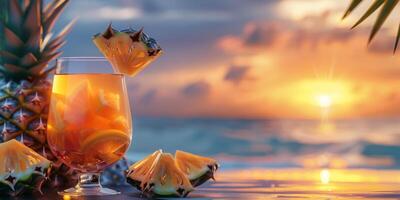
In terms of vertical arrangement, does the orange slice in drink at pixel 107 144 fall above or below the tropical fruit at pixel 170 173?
above

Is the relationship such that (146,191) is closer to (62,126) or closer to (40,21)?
(62,126)

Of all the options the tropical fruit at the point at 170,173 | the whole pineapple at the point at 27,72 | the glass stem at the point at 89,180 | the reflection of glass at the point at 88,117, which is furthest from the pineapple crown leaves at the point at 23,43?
the tropical fruit at the point at 170,173

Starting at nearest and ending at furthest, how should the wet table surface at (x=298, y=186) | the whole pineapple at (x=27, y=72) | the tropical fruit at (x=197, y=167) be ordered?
1. the wet table surface at (x=298, y=186)
2. the tropical fruit at (x=197, y=167)
3. the whole pineapple at (x=27, y=72)

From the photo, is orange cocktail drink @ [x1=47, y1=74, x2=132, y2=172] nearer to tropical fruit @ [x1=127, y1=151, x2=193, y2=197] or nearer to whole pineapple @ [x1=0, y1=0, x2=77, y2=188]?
tropical fruit @ [x1=127, y1=151, x2=193, y2=197]

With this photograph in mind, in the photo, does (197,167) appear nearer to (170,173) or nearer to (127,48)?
(170,173)

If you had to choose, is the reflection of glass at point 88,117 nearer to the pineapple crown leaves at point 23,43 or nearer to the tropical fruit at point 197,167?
the tropical fruit at point 197,167

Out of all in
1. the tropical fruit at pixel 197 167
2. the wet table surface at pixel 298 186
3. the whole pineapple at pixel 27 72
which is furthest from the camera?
the whole pineapple at pixel 27 72

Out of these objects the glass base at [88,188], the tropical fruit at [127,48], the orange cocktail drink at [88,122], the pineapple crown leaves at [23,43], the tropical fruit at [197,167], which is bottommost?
the glass base at [88,188]
